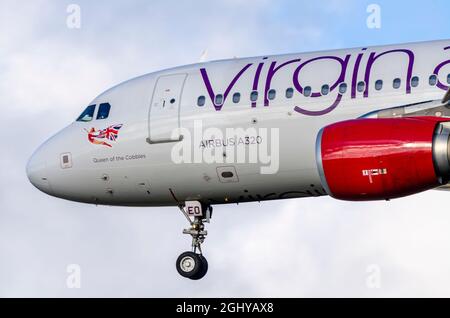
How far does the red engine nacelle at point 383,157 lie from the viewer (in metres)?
18.5

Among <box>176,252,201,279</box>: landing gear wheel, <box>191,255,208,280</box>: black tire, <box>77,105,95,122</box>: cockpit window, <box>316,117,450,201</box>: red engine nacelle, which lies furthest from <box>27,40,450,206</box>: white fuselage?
<box>316,117,450,201</box>: red engine nacelle

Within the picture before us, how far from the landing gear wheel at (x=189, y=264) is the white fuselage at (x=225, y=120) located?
49.1 inches

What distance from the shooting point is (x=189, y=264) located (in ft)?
78.9

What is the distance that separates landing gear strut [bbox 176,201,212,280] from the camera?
2397 centimetres

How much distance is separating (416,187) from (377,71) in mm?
3509

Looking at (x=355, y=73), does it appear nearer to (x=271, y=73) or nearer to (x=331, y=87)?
(x=331, y=87)

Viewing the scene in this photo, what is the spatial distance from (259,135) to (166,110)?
2.50 meters

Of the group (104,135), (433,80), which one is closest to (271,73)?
(433,80)

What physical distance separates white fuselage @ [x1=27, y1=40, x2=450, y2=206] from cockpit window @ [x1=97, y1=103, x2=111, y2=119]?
13 centimetres

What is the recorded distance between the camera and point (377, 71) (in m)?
21.6

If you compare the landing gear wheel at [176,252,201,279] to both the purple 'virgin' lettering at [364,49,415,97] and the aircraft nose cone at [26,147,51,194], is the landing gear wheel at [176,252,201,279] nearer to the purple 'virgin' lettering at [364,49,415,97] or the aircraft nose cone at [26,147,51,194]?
the aircraft nose cone at [26,147,51,194]

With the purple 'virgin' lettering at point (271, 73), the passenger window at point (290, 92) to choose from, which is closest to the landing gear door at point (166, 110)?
the purple 'virgin' lettering at point (271, 73)
